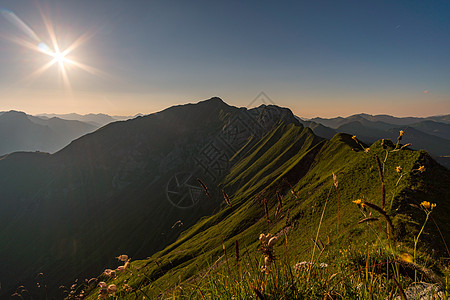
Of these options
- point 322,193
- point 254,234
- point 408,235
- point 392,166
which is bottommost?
point 254,234

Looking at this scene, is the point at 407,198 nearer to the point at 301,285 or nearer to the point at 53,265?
the point at 301,285

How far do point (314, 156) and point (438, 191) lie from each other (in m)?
65.2

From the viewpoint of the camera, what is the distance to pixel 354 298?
127 inches

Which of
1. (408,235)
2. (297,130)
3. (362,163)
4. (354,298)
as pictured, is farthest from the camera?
(297,130)

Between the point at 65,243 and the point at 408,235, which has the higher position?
the point at 408,235

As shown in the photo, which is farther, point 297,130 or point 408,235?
point 297,130

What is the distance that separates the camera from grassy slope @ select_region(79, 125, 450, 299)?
20.7 ft

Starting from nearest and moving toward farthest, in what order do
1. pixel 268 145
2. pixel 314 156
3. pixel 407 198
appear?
pixel 407 198 < pixel 314 156 < pixel 268 145

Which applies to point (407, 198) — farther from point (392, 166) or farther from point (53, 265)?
point (53, 265)

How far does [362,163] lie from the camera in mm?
43719

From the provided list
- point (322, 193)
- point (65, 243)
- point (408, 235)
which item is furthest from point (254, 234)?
point (65, 243)

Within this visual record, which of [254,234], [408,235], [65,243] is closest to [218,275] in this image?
[408,235]

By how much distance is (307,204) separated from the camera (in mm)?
46469

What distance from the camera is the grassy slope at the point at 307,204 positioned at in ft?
20.7
